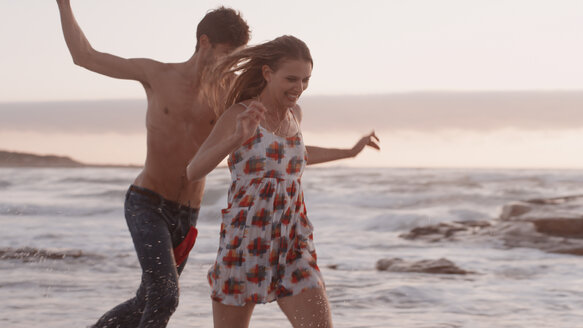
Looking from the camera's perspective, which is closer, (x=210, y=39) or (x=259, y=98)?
(x=259, y=98)

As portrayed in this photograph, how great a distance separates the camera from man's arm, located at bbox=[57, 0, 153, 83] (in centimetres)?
398

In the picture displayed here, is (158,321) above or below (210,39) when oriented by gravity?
below

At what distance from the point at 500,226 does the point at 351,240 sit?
2.52 meters

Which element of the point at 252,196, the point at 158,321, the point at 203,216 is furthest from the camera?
the point at 203,216

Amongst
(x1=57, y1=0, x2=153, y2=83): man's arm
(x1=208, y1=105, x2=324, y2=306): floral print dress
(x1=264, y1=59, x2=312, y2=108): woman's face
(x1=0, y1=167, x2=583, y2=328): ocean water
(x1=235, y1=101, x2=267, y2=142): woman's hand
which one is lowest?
(x1=0, y1=167, x2=583, y2=328): ocean water

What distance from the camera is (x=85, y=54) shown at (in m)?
3.99

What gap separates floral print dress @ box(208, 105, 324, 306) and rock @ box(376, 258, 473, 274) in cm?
622

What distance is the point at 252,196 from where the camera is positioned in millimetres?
3312

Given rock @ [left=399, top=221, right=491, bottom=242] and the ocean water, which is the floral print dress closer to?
the ocean water

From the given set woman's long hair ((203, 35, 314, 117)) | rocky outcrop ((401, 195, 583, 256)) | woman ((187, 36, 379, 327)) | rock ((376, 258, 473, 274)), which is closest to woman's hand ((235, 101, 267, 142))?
woman ((187, 36, 379, 327))

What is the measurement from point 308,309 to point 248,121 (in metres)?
0.81

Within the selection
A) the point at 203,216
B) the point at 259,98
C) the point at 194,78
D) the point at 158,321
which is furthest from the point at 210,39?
the point at 203,216

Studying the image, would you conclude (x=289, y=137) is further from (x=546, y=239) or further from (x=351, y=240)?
(x=351, y=240)

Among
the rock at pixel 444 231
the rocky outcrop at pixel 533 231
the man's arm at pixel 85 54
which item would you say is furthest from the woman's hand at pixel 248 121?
the rock at pixel 444 231
